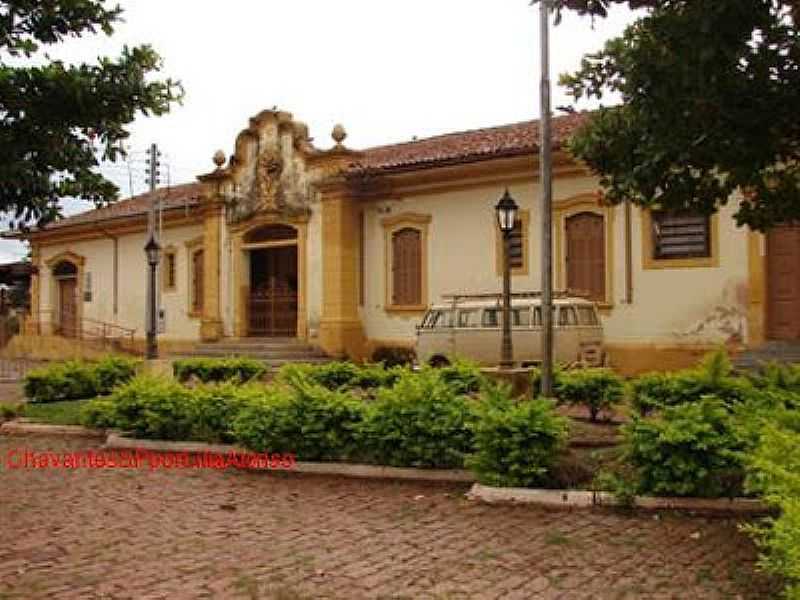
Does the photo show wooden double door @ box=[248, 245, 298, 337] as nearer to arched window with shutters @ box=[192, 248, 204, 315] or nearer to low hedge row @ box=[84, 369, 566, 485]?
arched window with shutters @ box=[192, 248, 204, 315]

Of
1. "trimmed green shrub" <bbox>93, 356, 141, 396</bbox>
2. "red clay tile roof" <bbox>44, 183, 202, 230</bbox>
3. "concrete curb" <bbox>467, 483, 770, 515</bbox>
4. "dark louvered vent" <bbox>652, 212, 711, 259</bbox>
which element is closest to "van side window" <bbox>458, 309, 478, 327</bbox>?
"dark louvered vent" <bbox>652, 212, 711, 259</bbox>

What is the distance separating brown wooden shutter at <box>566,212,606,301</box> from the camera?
17.7 metres

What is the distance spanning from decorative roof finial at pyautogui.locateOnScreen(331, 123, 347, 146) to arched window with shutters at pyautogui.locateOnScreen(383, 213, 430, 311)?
2.35 m

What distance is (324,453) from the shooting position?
28.6 ft

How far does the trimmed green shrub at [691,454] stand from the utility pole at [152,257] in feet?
42.4

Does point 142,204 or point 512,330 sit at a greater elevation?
point 142,204

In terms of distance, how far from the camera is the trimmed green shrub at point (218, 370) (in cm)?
1532

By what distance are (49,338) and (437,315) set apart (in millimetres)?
17665

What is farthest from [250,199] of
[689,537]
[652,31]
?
[689,537]

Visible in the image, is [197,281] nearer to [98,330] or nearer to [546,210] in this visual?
[98,330]

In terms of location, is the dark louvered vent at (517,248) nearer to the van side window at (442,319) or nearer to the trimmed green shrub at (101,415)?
the van side window at (442,319)

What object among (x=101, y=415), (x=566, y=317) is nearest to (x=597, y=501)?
(x=101, y=415)

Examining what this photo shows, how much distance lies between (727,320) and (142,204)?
21.7 m

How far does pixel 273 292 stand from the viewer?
77.3ft
